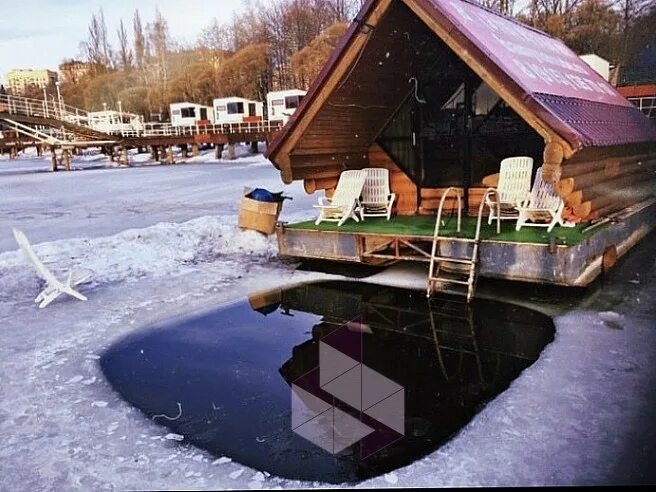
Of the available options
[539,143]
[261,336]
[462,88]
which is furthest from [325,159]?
[261,336]

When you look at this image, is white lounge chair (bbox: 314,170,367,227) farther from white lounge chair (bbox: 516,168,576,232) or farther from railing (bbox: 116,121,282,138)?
railing (bbox: 116,121,282,138)

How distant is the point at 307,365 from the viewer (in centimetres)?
478

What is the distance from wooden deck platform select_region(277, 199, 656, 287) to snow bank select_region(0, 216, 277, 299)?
1206 millimetres

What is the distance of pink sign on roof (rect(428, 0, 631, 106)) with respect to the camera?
6508 millimetres

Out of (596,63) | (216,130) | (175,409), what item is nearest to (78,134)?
(216,130)

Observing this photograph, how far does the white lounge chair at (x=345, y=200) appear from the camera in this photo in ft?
28.9

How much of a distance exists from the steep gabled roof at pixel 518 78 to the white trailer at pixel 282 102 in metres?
32.9

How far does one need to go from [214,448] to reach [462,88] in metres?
7.32

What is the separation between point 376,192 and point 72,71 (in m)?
80.3

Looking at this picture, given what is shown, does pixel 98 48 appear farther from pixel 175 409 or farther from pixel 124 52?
pixel 175 409

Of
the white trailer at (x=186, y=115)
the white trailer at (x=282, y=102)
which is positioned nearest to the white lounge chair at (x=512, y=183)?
the white trailer at (x=282, y=102)

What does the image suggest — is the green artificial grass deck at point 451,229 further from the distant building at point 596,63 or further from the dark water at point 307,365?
the distant building at point 596,63

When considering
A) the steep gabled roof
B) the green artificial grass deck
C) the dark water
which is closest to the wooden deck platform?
the green artificial grass deck

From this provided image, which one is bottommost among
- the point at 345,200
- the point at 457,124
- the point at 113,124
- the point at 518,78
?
the point at 345,200
